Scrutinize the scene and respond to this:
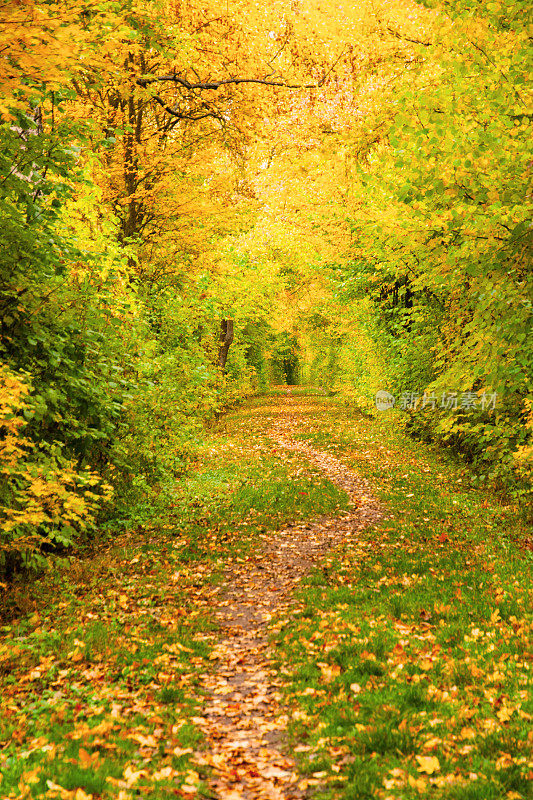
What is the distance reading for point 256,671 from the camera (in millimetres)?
7109

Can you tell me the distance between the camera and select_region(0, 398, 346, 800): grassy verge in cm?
484

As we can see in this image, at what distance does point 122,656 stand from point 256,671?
4.98 ft

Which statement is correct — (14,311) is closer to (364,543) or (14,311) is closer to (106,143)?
(106,143)

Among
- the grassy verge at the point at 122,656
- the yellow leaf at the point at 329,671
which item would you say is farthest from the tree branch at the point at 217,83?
the yellow leaf at the point at 329,671

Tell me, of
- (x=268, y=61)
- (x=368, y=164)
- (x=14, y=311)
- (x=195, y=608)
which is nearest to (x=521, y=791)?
(x=195, y=608)

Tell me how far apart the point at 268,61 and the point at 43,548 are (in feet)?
40.7

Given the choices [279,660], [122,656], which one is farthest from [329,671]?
[122,656]

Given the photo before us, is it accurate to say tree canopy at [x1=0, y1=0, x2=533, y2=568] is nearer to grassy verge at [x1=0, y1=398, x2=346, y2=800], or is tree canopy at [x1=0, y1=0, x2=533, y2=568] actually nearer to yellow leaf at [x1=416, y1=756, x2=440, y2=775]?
grassy verge at [x1=0, y1=398, x2=346, y2=800]

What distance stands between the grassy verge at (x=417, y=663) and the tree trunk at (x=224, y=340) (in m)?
26.1

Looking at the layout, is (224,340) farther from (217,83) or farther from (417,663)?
(417,663)

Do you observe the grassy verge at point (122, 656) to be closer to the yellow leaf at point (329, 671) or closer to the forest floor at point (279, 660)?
the forest floor at point (279, 660)

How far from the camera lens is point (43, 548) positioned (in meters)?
10.8

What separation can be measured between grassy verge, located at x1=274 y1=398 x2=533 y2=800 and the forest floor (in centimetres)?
2

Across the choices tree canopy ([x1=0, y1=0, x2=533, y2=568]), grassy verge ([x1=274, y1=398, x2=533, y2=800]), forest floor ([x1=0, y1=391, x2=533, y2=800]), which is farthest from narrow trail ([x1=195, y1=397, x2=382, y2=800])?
tree canopy ([x1=0, y1=0, x2=533, y2=568])
